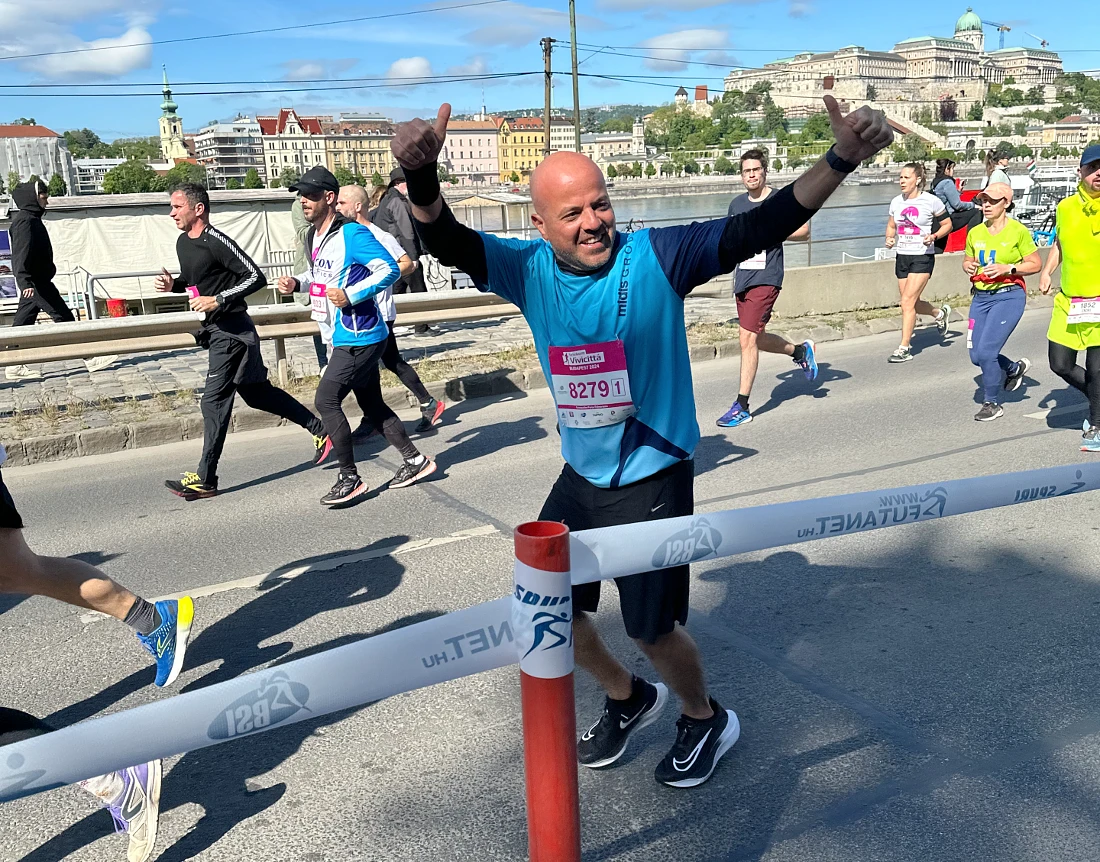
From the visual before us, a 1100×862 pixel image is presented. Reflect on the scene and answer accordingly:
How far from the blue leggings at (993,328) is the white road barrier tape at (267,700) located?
22.2 ft

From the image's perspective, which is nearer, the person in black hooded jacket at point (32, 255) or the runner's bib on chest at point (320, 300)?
the runner's bib on chest at point (320, 300)

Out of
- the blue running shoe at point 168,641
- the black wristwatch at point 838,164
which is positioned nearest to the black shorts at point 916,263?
the black wristwatch at point 838,164

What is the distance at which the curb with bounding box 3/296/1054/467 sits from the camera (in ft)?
25.1

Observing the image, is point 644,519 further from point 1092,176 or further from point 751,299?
point 751,299

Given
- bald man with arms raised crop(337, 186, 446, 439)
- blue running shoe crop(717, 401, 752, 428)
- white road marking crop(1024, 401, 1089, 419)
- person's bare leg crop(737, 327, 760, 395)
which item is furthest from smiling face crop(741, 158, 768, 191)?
white road marking crop(1024, 401, 1089, 419)

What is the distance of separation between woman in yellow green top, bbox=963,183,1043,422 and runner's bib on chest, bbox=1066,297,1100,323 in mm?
911

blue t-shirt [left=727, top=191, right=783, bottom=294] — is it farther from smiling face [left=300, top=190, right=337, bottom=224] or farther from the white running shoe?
the white running shoe

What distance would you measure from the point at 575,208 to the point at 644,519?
903 millimetres

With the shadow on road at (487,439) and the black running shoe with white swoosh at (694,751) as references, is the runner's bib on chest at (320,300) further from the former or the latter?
the black running shoe with white swoosh at (694,751)

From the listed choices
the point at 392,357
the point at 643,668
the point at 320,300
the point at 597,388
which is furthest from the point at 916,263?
the point at 597,388

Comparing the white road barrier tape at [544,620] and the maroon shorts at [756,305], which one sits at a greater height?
the white road barrier tape at [544,620]

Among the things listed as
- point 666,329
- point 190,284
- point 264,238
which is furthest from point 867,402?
point 264,238

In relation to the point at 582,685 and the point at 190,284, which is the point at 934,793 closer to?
the point at 582,685

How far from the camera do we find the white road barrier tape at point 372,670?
1.75 m
